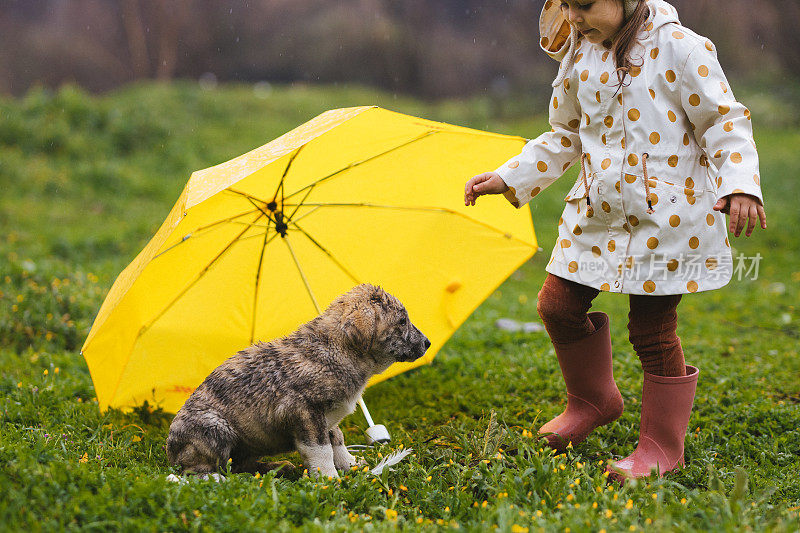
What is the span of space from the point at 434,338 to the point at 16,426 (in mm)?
2590

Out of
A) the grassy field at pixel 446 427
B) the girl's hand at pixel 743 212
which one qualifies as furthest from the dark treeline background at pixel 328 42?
the girl's hand at pixel 743 212

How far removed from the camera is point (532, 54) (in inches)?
794

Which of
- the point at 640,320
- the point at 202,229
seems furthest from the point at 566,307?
the point at 202,229

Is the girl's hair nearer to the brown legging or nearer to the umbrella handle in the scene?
the brown legging

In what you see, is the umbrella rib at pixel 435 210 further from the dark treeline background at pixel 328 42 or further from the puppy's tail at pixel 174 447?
the dark treeline background at pixel 328 42

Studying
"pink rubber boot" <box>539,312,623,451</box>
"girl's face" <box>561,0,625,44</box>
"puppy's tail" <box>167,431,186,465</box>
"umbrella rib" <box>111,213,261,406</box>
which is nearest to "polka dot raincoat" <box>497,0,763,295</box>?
"girl's face" <box>561,0,625,44</box>


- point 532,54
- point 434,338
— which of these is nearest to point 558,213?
point 434,338

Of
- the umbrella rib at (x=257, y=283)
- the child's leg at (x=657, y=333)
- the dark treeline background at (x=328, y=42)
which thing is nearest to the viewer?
the child's leg at (x=657, y=333)

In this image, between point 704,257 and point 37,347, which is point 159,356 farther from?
point 704,257

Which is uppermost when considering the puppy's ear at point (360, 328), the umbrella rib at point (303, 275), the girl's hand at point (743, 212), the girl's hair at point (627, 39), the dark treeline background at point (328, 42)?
the dark treeline background at point (328, 42)

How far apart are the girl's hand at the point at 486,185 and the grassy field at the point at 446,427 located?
1245 mm

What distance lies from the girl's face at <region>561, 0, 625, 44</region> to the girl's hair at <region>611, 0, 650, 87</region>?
1.7 inches

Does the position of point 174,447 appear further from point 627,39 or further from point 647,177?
point 627,39

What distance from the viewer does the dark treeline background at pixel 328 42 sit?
57.8 ft
